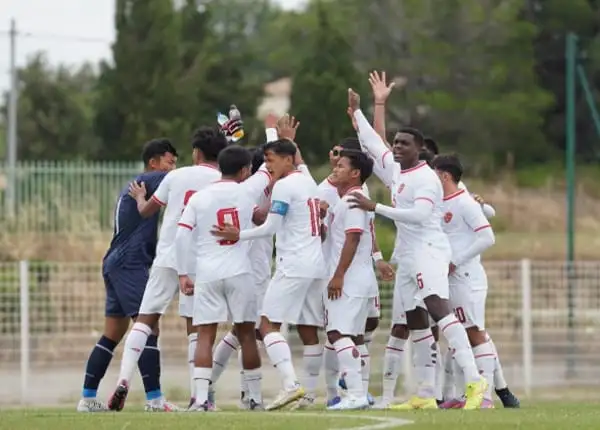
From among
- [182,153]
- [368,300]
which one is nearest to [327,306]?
[368,300]

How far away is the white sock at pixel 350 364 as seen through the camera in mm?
14562

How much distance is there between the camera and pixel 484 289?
1576cm

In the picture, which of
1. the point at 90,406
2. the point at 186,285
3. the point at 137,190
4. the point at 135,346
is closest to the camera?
the point at 186,285

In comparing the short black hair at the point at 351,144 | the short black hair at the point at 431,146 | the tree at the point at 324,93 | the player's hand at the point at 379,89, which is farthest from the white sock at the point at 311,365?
the tree at the point at 324,93

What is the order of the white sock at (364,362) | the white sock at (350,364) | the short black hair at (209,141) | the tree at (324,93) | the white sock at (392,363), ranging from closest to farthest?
the white sock at (350,364) → the short black hair at (209,141) → the white sock at (364,362) → the white sock at (392,363) → the tree at (324,93)

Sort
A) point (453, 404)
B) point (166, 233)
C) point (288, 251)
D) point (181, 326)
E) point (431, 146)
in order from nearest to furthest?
point (288, 251), point (166, 233), point (453, 404), point (431, 146), point (181, 326)

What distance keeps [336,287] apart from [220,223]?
46.1 inches

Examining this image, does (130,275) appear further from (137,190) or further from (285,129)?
(285,129)

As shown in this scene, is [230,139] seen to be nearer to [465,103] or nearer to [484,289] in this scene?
[484,289]

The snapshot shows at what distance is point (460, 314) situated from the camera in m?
15.5

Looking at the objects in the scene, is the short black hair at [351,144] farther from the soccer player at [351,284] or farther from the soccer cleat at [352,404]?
the soccer cleat at [352,404]

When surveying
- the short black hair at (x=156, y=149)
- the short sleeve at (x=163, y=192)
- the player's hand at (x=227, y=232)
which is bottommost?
the player's hand at (x=227, y=232)

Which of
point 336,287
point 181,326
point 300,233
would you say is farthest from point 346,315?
point 181,326

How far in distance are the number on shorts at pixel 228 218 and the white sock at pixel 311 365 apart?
1.50 metres
